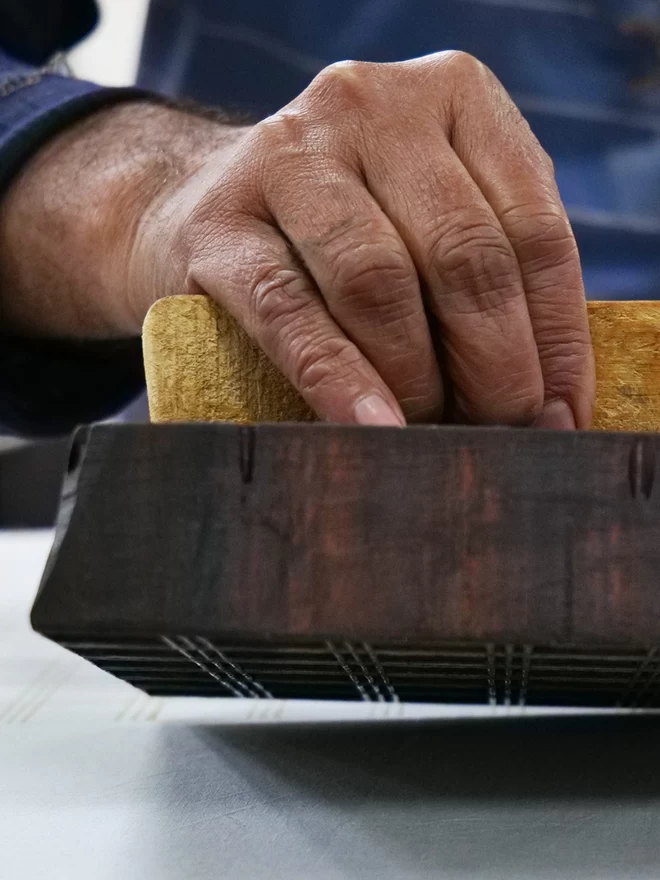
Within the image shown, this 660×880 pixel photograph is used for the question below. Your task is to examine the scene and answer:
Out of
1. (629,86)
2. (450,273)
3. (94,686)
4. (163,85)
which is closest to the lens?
(450,273)

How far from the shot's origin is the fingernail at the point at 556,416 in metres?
0.52

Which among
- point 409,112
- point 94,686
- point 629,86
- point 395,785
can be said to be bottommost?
point 94,686

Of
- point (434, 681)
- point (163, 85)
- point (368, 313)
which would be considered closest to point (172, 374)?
point (368, 313)

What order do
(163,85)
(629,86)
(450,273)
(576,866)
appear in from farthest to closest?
(163,85), (629,86), (450,273), (576,866)

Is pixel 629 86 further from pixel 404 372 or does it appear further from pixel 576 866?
pixel 576 866

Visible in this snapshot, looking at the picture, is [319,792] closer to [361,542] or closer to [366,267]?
[361,542]

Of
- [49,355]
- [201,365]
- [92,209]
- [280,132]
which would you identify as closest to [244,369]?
[201,365]

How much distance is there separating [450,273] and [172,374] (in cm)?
17

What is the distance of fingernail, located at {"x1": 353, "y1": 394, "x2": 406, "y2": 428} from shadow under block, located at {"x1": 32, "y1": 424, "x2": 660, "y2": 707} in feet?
0.29

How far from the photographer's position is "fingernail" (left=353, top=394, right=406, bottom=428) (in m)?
0.46

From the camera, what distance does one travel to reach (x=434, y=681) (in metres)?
0.49

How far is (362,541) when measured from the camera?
0.37 m

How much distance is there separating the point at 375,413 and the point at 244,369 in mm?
100

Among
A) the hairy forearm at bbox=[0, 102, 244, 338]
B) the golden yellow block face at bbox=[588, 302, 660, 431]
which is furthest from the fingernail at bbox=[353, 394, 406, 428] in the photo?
the hairy forearm at bbox=[0, 102, 244, 338]
